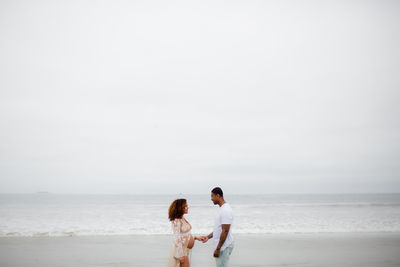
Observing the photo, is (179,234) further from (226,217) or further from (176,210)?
(226,217)

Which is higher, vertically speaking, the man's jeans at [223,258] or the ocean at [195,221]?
the man's jeans at [223,258]

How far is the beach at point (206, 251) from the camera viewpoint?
9.50m

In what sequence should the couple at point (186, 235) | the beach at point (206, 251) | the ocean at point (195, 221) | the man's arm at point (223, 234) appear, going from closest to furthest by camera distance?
1. the man's arm at point (223, 234)
2. the couple at point (186, 235)
3. the beach at point (206, 251)
4. the ocean at point (195, 221)

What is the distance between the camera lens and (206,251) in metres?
11.2

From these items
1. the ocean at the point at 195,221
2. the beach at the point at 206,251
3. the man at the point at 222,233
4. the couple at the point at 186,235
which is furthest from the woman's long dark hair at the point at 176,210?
the ocean at the point at 195,221

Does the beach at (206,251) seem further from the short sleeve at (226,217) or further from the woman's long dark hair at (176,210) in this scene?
the short sleeve at (226,217)

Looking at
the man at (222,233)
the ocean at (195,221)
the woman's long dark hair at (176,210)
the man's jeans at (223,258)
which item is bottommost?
the ocean at (195,221)

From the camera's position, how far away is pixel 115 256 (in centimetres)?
1030

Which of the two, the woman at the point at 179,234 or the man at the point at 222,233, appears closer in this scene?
the man at the point at 222,233

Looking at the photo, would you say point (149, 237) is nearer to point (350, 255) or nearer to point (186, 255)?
point (350, 255)

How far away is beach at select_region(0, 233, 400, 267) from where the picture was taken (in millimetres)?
9500

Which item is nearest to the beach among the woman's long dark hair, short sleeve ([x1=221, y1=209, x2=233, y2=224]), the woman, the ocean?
the ocean

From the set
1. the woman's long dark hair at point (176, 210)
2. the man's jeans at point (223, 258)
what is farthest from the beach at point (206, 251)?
the woman's long dark hair at point (176, 210)

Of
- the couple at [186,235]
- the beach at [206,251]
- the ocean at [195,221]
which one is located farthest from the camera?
the ocean at [195,221]
